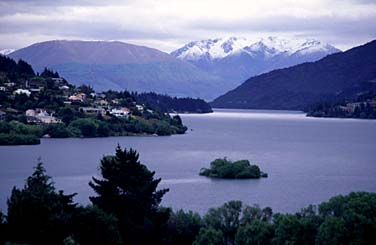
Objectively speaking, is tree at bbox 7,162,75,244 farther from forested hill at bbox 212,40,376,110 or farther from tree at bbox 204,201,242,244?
forested hill at bbox 212,40,376,110

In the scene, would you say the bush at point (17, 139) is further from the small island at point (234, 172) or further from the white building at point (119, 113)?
the small island at point (234, 172)

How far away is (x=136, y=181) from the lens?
15.6 metres

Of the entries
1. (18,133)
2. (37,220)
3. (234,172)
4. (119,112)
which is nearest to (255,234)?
(37,220)

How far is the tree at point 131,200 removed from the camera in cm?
1412

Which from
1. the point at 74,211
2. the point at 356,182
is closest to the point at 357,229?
the point at 74,211

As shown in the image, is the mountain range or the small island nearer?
the small island

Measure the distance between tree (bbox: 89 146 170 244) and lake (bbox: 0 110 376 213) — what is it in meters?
4.62

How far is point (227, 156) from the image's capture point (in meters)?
34.5

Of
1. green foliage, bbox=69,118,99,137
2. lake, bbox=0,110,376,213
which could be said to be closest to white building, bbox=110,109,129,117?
lake, bbox=0,110,376,213

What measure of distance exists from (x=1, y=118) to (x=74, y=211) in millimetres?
31415

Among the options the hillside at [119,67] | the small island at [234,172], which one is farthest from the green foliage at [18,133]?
the hillside at [119,67]

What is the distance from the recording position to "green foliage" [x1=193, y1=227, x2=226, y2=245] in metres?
14.4

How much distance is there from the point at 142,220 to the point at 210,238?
4.32 ft

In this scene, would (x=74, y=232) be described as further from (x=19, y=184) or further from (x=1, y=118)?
(x=1, y=118)
